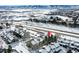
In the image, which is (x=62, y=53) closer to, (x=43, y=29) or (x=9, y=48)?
(x=43, y=29)

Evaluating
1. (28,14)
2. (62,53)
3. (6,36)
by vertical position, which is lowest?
(62,53)

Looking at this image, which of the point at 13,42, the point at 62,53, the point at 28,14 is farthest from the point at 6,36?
the point at 62,53

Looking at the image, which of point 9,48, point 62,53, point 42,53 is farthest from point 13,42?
point 62,53

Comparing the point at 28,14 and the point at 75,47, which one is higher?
the point at 28,14

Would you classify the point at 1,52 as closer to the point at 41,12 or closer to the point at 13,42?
the point at 13,42

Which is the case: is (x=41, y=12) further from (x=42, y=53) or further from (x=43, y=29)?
(x=42, y=53)
